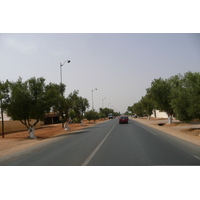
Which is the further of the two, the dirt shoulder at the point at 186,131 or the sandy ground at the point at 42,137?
the dirt shoulder at the point at 186,131

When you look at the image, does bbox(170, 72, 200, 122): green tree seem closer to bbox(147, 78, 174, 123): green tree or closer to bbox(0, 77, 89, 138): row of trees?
bbox(147, 78, 174, 123): green tree

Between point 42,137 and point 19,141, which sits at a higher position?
point 19,141

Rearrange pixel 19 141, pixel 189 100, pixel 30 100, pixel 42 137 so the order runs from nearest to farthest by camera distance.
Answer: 1. pixel 189 100
2. pixel 19 141
3. pixel 30 100
4. pixel 42 137

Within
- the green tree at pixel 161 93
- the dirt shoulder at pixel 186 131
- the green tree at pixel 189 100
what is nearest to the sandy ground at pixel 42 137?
the dirt shoulder at pixel 186 131

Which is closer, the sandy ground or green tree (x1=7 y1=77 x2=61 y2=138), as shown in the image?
the sandy ground

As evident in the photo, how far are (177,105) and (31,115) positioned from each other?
1552cm

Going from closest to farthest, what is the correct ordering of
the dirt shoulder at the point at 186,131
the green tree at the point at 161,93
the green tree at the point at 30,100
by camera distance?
the dirt shoulder at the point at 186,131 < the green tree at the point at 30,100 < the green tree at the point at 161,93

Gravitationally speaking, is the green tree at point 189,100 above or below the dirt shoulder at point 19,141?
above

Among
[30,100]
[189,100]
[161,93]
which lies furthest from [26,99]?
[161,93]

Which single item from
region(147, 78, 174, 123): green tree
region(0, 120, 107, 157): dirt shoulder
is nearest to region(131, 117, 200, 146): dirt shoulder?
region(147, 78, 174, 123): green tree

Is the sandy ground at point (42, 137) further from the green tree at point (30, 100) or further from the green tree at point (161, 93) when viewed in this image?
the green tree at point (161, 93)

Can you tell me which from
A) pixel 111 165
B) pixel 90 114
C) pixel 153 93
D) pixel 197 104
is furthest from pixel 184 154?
pixel 90 114

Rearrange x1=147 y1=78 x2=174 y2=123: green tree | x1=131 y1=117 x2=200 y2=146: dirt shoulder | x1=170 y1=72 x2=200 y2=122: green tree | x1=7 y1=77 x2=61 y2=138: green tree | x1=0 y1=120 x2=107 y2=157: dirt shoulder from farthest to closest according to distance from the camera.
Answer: x1=147 y1=78 x2=174 y2=123: green tree
x1=7 y1=77 x2=61 y2=138: green tree
x1=170 y1=72 x2=200 y2=122: green tree
x1=131 y1=117 x2=200 y2=146: dirt shoulder
x1=0 y1=120 x2=107 y2=157: dirt shoulder

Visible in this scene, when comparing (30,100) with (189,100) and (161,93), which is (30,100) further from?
(161,93)
